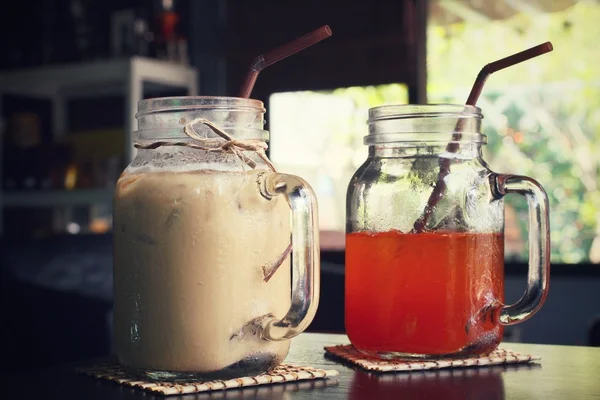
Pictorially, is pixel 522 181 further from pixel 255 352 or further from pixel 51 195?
pixel 51 195

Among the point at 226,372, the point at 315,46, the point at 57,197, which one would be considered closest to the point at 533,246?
the point at 226,372

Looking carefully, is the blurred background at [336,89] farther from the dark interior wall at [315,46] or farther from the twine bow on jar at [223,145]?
the twine bow on jar at [223,145]

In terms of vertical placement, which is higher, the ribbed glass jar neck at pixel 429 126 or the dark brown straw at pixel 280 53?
the dark brown straw at pixel 280 53

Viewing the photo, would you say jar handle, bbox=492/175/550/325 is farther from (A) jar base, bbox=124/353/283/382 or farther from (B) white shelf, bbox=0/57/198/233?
(B) white shelf, bbox=0/57/198/233

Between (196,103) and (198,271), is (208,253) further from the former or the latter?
(196,103)

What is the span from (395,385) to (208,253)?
18 centimetres

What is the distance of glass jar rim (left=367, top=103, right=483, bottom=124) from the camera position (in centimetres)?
81

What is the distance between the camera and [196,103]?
72cm

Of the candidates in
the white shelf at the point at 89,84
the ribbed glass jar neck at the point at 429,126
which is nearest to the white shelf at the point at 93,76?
the white shelf at the point at 89,84

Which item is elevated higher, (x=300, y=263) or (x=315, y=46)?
(x=315, y=46)

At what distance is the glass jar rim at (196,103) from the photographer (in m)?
0.72

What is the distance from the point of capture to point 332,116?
3.83m

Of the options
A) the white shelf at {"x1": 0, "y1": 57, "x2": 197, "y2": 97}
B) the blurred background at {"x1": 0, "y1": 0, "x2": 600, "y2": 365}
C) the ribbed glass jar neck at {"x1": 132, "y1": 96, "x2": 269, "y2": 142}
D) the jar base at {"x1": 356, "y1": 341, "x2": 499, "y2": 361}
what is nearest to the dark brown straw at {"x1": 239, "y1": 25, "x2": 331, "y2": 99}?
the ribbed glass jar neck at {"x1": 132, "y1": 96, "x2": 269, "y2": 142}

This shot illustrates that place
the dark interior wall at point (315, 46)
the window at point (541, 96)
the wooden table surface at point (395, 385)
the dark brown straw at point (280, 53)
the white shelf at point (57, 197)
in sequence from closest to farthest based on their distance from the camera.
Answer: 1. the wooden table surface at point (395, 385)
2. the dark brown straw at point (280, 53)
3. the window at point (541, 96)
4. the dark interior wall at point (315, 46)
5. the white shelf at point (57, 197)
